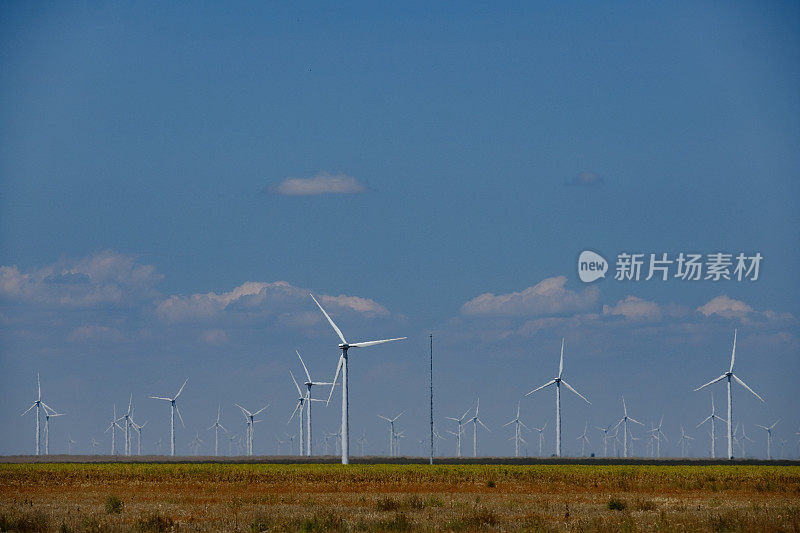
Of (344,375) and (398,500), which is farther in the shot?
(344,375)

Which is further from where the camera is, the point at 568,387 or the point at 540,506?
the point at 568,387

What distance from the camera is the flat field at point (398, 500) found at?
135 ft

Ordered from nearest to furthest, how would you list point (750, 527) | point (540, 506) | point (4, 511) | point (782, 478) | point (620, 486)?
point (750, 527), point (4, 511), point (540, 506), point (620, 486), point (782, 478)

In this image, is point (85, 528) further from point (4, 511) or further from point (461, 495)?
point (461, 495)

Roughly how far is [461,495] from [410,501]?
1194 centimetres

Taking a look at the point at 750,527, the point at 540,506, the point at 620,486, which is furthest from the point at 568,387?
the point at 750,527

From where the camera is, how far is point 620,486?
2800 inches

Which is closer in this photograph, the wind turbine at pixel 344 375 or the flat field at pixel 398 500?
the flat field at pixel 398 500

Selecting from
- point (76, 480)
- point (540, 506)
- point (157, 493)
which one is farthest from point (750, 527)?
point (76, 480)

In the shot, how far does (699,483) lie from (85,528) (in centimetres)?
4752

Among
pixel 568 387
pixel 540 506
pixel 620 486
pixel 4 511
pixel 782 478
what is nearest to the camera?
pixel 4 511

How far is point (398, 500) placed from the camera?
179 feet

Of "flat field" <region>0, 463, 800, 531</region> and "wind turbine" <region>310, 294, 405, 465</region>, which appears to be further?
"wind turbine" <region>310, 294, 405, 465</region>

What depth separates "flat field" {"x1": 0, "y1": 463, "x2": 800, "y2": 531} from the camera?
135 ft
